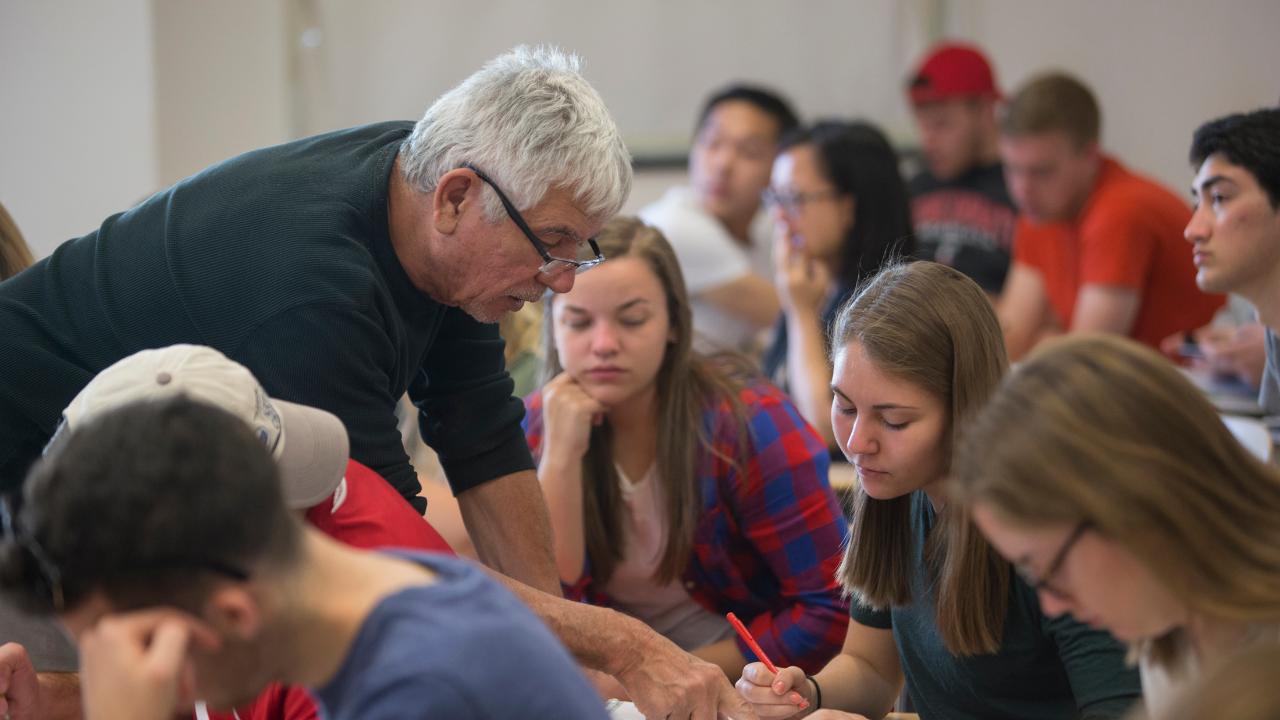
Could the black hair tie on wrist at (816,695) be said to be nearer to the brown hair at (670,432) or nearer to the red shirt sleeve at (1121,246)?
the brown hair at (670,432)

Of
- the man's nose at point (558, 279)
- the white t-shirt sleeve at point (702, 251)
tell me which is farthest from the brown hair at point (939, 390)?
the white t-shirt sleeve at point (702, 251)

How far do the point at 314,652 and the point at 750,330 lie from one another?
9.06 ft

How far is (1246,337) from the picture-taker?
9.43 feet

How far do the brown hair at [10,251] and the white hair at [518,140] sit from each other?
0.94 meters

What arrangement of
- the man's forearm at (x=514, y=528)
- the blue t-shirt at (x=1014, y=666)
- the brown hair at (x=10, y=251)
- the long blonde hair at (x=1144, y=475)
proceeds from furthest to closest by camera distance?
the brown hair at (x=10, y=251)
the man's forearm at (x=514, y=528)
the blue t-shirt at (x=1014, y=666)
the long blonde hair at (x=1144, y=475)

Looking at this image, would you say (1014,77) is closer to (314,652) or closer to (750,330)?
(750,330)

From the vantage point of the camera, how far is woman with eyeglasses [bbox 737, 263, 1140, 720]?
1.27 metres

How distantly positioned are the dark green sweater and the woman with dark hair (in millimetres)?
1659

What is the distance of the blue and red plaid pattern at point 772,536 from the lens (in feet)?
5.74

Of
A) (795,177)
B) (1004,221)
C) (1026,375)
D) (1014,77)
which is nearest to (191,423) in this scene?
(1026,375)

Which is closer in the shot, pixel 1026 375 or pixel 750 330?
pixel 1026 375

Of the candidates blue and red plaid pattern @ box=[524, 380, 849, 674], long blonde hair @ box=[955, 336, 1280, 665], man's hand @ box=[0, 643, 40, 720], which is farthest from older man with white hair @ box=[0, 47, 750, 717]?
long blonde hair @ box=[955, 336, 1280, 665]

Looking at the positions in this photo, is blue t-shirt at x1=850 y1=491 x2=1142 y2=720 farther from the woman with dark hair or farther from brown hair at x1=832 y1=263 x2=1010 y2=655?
the woman with dark hair

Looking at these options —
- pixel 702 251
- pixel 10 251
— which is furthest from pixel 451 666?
pixel 702 251
